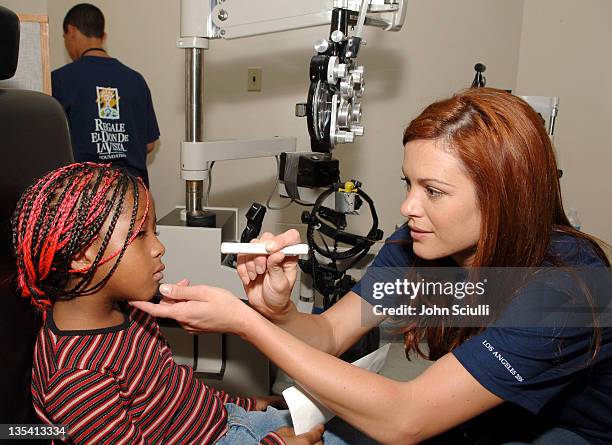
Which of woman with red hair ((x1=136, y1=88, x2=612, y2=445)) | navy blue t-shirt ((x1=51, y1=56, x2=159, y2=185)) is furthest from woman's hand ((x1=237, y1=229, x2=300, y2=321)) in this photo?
navy blue t-shirt ((x1=51, y1=56, x2=159, y2=185))

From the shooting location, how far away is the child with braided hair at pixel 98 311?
831 millimetres

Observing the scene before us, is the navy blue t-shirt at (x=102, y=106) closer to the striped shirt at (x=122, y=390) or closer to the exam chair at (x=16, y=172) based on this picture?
the exam chair at (x=16, y=172)

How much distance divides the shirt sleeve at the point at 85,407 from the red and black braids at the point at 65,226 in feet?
0.44

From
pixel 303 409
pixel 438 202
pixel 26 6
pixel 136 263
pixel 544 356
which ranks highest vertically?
pixel 26 6

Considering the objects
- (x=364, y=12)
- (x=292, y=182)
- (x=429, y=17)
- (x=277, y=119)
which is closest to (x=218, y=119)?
(x=277, y=119)

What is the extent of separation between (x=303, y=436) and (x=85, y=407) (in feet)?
1.25

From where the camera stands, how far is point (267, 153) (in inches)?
71.2

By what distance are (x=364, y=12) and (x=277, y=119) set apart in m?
1.47

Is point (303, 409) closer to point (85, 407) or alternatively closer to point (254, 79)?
point (85, 407)

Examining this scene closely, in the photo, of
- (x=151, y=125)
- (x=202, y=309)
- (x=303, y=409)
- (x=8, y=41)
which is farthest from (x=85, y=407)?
(x=151, y=125)

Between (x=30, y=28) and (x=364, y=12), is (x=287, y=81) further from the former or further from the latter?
(x=30, y=28)

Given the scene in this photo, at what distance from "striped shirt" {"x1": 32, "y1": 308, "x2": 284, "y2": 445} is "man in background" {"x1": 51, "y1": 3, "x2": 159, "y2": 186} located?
5.06 feet

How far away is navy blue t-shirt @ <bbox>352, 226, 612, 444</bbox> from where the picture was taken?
2.82 feet

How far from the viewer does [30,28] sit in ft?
4.00
